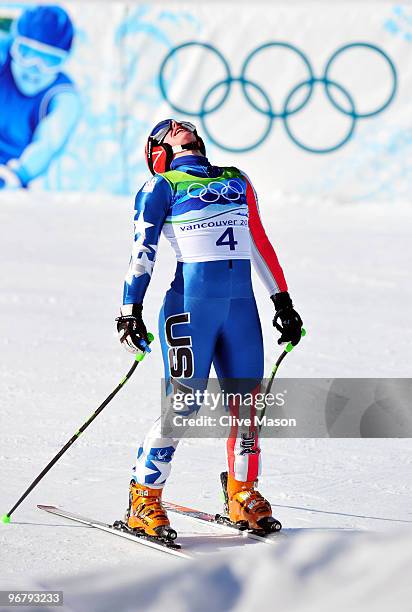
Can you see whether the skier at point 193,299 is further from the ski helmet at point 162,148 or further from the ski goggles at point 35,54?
the ski goggles at point 35,54

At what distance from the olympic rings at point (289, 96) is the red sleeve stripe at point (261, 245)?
35.3ft

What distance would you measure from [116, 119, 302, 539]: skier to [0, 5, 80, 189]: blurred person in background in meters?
11.5

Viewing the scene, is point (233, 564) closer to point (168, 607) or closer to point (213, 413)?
point (168, 607)

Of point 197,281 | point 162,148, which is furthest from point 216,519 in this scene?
point 162,148

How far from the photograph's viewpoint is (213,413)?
5.94 meters

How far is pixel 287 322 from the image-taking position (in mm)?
4535

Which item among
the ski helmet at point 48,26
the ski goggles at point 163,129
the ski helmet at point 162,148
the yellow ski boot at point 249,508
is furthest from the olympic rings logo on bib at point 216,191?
the ski helmet at point 48,26

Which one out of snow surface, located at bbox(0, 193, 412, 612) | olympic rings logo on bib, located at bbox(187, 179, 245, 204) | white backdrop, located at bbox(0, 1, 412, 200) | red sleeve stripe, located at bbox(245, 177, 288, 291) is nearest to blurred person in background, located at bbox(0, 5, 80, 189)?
white backdrop, located at bbox(0, 1, 412, 200)

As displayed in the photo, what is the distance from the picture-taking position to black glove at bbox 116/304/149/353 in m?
4.11

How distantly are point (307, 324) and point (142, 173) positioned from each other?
7343 millimetres

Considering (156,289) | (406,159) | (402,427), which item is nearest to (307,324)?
(156,289)

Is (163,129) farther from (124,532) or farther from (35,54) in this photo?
(35,54)

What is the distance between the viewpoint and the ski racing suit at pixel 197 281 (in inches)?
164

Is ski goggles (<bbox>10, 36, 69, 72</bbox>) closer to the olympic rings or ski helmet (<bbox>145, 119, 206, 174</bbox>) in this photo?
the olympic rings
